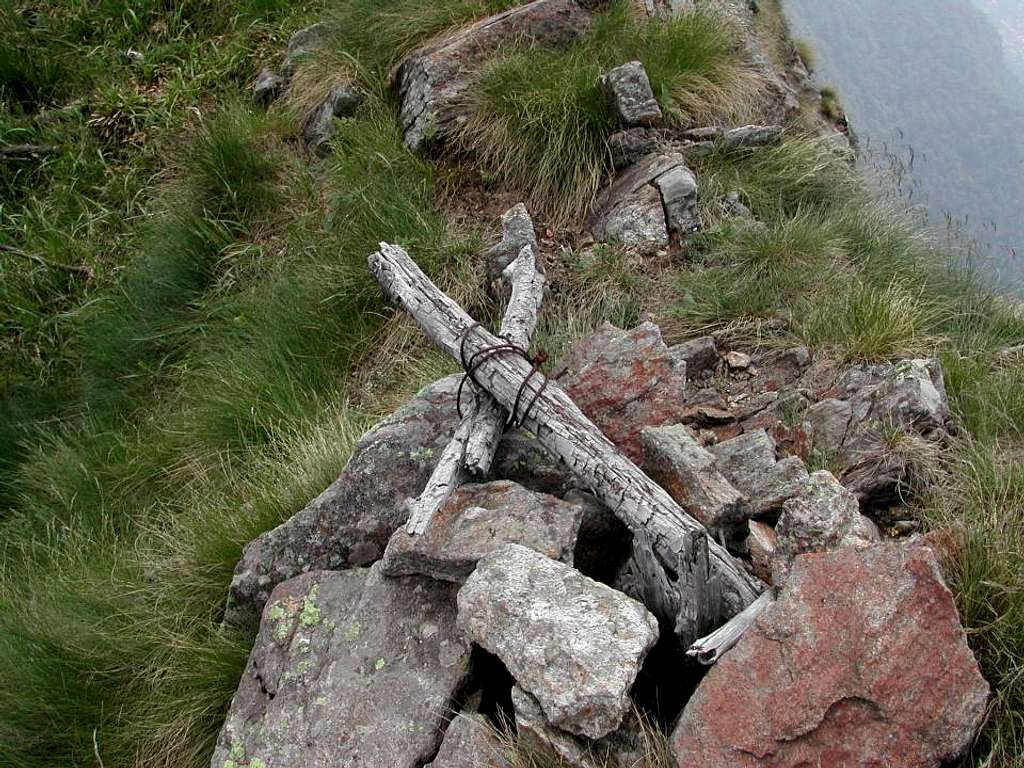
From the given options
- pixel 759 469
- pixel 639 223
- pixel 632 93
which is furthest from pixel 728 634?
pixel 632 93

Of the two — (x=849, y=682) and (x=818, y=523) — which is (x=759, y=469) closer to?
(x=818, y=523)

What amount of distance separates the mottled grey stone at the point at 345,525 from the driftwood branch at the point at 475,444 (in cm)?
19

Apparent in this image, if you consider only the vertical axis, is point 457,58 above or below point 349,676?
above

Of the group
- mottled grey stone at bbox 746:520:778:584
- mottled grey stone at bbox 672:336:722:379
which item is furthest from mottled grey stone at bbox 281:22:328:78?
mottled grey stone at bbox 746:520:778:584

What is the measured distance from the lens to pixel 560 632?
2.56 meters

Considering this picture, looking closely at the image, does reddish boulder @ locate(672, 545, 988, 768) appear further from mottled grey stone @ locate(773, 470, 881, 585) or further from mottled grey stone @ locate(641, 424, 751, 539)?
mottled grey stone @ locate(641, 424, 751, 539)

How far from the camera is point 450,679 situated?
2.84 metres

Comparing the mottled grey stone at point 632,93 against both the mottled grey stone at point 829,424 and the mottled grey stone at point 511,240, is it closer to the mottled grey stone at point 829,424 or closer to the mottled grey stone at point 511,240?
the mottled grey stone at point 511,240

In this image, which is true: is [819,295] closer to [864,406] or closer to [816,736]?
[864,406]

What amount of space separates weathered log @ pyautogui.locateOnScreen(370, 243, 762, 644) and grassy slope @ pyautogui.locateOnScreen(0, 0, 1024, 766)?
0.74 metres

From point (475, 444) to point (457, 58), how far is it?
4.22 metres

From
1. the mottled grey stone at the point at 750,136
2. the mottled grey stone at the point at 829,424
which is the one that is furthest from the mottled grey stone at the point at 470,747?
the mottled grey stone at the point at 750,136

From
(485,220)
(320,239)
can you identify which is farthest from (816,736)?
(320,239)

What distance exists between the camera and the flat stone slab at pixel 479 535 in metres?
2.98
